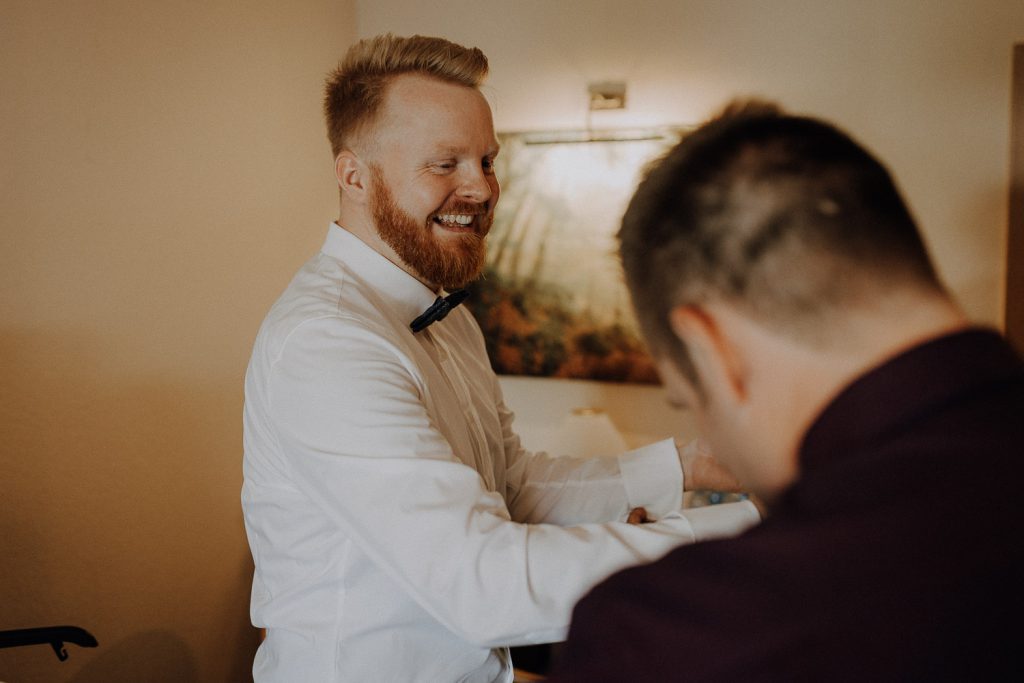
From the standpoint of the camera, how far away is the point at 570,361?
133 inches

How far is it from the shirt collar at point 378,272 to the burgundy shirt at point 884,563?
101 centimetres

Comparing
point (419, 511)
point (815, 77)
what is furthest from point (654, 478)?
point (815, 77)

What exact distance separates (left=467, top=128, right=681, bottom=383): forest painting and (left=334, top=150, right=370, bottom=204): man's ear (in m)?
1.79

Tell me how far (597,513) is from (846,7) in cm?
226

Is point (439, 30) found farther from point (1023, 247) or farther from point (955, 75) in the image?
point (1023, 247)

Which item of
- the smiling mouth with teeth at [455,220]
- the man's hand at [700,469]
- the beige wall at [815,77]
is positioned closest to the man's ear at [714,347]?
the man's hand at [700,469]

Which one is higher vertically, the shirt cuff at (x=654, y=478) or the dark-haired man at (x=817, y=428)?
the dark-haired man at (x=817, y=428)

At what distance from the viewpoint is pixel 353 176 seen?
158cm

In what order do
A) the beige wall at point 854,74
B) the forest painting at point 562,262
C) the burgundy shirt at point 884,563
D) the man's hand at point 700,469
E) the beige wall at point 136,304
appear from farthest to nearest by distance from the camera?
the forest painting at point 562,262, the beige wall at point 854,74, the beige wall at point 136,304, the man's hand at point 700,469, the burgundy shirt at point 884,563

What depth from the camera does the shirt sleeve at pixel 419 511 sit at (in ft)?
3.44

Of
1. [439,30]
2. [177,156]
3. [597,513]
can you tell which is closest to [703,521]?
[597,513]

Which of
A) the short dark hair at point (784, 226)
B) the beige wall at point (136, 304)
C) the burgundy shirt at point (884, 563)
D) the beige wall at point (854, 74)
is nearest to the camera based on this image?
the burgundy shirt at point (884, 563)

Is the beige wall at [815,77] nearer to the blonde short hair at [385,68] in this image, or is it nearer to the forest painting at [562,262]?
the forest painting at [562,262]

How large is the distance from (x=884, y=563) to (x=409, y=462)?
72cm
